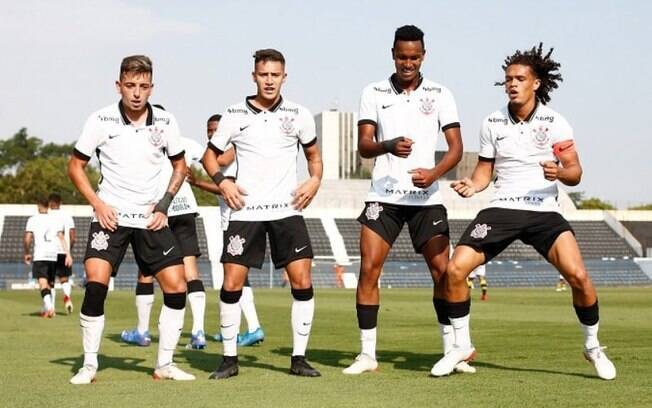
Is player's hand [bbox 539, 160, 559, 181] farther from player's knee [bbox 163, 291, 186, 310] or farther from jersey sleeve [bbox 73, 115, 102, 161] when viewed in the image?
jersey sleeve [bbox 73, 115, 102, 161]

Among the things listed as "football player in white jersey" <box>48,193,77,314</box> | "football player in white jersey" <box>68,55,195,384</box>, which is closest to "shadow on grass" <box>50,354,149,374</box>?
"football player in white jersey" <box>68,55,195,384</box>

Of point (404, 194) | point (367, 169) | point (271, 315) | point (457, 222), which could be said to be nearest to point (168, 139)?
point (404, 194)

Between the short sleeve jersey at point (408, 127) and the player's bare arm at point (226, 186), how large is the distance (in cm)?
106

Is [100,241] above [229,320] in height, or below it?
above

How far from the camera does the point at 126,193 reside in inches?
341

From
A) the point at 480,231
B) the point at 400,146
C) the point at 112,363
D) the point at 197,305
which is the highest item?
the point at 400,146

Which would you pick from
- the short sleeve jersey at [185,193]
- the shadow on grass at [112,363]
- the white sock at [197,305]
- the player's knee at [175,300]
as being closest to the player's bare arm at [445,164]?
the player's knee at [175,300]

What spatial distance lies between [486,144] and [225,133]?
6.85 ft

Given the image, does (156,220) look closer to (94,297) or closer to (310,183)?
(94,297)

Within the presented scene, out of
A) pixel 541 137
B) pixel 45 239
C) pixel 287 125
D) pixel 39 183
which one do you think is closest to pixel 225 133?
pixel 287 125

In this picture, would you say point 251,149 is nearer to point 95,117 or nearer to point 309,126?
point 309,126

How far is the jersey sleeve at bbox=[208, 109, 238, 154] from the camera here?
9.02 m

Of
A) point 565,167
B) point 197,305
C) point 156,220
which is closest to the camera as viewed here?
point 565,167

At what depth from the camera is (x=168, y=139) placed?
8.81 meters
